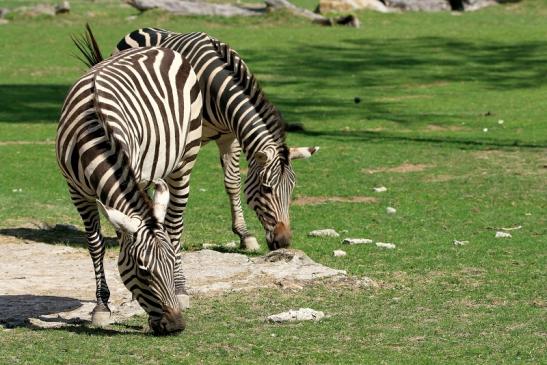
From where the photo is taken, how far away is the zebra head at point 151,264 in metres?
7.93

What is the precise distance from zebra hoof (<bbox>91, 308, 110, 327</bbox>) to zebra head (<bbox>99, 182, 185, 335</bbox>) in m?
0.81

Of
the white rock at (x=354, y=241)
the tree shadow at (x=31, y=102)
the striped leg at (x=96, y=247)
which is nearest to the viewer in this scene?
the striped leg at (x=96, y=247)

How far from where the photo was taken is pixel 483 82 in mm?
27453

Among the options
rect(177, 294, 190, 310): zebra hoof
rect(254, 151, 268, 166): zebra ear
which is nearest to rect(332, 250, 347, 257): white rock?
rect(254, 151, 268, 166): zebra ear

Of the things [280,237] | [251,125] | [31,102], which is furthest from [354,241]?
[31,102]

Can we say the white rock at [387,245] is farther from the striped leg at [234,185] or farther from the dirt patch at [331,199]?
the dirt patch at [331,199]

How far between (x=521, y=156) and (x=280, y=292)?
354 inches

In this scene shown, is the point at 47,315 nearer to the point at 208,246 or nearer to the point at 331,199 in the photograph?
the point at 208,246

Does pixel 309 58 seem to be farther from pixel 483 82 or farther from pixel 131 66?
pixel 131 66

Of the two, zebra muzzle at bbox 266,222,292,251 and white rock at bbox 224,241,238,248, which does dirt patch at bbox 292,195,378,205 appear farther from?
zebra muzzle at bbox 266,222,292,251

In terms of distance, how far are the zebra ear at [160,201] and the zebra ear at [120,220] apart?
16 cm

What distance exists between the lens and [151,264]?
793cm

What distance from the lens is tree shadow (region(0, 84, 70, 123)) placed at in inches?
901

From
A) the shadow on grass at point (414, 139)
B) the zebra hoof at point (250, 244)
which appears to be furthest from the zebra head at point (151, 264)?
the shadow on grass at point (414, 139)
